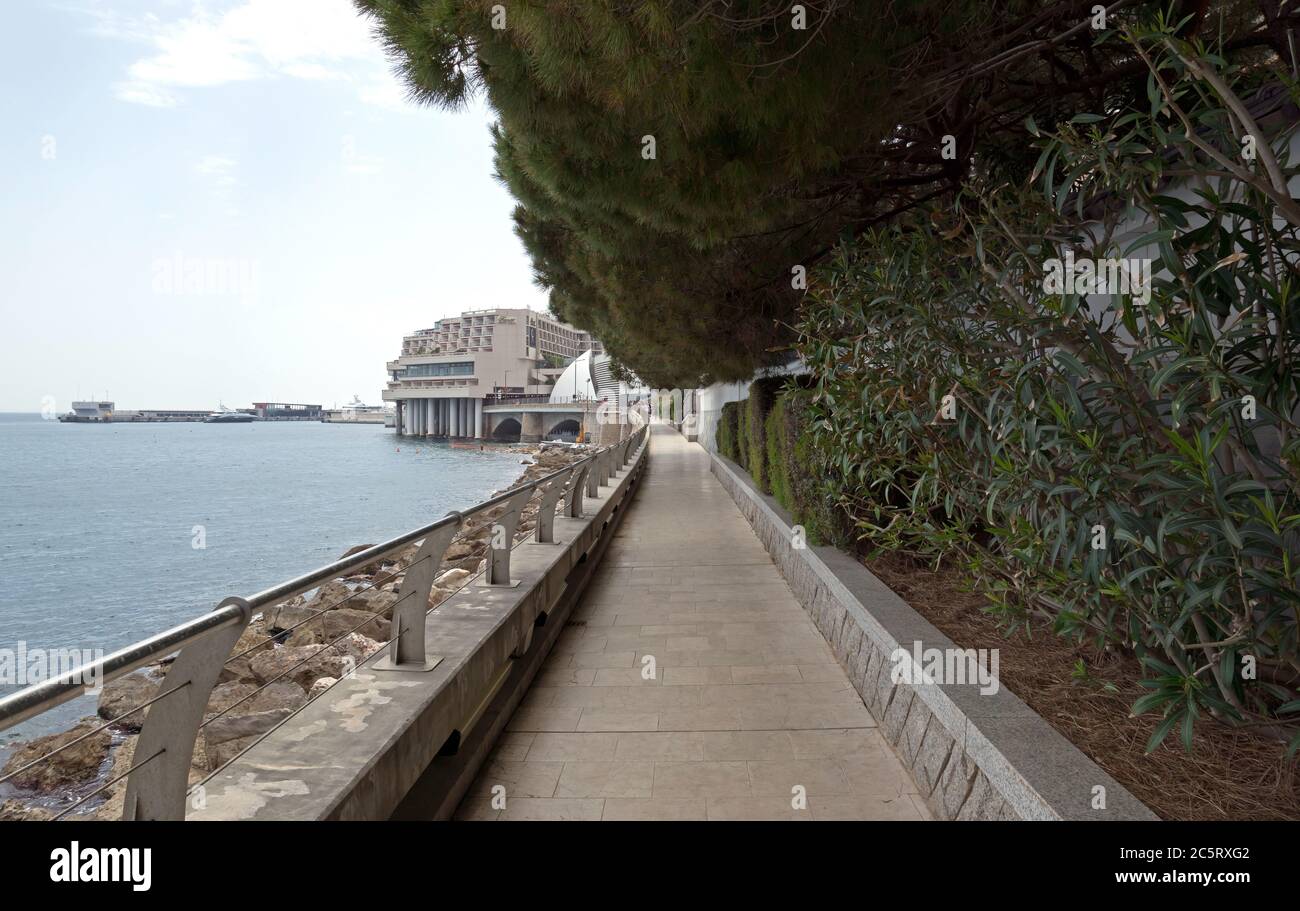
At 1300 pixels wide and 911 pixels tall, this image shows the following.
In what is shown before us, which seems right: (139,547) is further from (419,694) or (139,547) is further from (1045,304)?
(1045,304)

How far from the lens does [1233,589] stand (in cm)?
239

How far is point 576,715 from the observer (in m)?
4.52

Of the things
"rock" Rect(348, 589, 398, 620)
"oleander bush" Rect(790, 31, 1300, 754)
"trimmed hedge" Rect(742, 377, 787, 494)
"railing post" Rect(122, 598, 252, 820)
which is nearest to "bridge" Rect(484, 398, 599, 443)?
"trimmed hedge" Rect(742, 377, 787, 494)

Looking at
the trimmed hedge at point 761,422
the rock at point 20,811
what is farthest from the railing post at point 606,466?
the rock at point 20,811

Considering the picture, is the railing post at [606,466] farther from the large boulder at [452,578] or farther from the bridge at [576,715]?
the bridge at [576,715]

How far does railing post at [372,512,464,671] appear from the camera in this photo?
358 centimetres

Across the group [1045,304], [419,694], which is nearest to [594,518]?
[419,694]

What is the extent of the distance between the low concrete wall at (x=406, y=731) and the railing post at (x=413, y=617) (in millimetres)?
77

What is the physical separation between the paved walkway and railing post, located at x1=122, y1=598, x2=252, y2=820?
1.66 meters

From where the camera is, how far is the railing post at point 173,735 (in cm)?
187

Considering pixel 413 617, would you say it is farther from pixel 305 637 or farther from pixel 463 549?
pixel 463 549

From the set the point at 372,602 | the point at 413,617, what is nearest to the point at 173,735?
the point at 413,617

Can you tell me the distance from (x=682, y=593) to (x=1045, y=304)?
16.9ft

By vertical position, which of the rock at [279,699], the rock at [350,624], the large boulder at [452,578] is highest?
the large boulder at [452,578]
